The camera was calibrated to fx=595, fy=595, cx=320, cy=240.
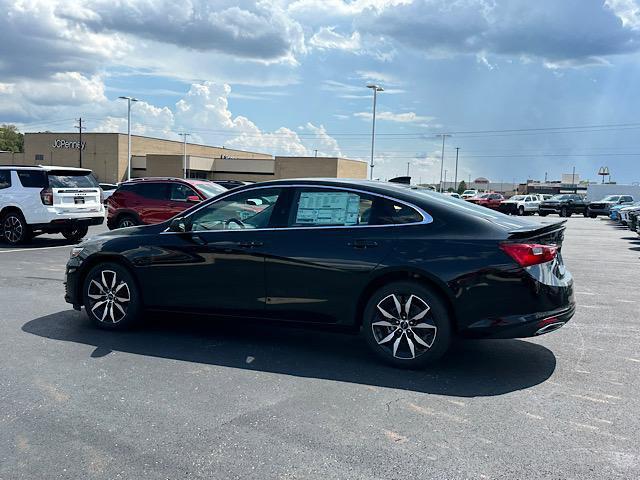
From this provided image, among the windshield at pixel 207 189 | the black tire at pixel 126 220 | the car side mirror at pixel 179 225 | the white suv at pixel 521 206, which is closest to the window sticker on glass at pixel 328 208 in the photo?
the car side mirror at pixel 179 225

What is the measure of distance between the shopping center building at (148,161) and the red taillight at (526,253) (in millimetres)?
65309

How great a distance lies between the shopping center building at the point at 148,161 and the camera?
74.7 m

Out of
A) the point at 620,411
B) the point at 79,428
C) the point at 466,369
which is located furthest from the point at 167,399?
the point at 620,411

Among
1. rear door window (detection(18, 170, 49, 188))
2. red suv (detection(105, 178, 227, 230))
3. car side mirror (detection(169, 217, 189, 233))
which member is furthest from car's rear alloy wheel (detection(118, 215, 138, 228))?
car side mirror (detection(169, 217, 189, 233))

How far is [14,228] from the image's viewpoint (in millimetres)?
13586

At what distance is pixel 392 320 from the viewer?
5.07 m

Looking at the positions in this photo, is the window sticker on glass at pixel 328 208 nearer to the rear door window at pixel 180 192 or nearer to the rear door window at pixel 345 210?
the rear door window at pixel 345 210

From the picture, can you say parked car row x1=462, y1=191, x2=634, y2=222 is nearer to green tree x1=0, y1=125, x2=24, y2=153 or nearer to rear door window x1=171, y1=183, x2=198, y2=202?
rear door window x1=171, y1=183, x2=198, y2=202

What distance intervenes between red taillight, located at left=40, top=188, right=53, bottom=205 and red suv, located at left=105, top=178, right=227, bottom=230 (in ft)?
5.59

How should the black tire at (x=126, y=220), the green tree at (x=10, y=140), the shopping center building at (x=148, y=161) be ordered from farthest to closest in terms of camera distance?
the green tree at (x=10, y=140) → the shopping center building at (x=148, y=161) → the black tire at (x=126, y=220)

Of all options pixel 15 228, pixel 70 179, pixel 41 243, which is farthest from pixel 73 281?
pixel 41 243

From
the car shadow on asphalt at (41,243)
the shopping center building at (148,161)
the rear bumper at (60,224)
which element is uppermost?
the shopping center building at (148,161)

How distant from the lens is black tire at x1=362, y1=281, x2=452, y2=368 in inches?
193

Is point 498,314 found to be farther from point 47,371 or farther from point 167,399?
point 47,371
